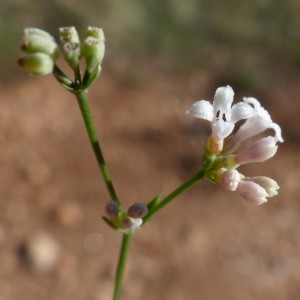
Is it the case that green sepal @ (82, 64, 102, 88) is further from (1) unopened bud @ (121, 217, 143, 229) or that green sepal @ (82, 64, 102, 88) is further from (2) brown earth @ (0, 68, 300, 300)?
(2) brown earth @ (0, 68, 300, 300)

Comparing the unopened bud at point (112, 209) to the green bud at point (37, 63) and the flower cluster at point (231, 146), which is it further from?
the green bud at point (37, 63)

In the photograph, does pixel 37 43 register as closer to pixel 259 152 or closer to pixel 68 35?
pixel 68 35

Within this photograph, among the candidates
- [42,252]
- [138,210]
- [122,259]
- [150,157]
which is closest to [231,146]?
[138,210]

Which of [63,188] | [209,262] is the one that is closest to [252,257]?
[209,262]

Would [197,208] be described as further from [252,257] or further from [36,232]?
[36,232]

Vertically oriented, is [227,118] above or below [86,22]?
above

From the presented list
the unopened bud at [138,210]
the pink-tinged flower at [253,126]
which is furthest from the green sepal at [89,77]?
the pink-tinged flower at [253,126]
